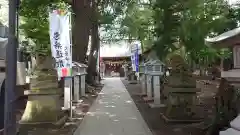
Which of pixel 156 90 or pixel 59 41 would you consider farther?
pixel 156 90

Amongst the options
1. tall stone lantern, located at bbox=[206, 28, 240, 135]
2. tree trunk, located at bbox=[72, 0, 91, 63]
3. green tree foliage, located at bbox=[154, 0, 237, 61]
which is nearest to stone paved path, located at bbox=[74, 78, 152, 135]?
tall stone lantern, located at bbox=[206, 28, 240, 135]

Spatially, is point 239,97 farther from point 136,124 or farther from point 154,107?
point 154,107

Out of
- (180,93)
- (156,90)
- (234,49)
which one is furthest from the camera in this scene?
(156,90)

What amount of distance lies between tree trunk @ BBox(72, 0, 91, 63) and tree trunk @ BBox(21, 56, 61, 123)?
21.7 feet

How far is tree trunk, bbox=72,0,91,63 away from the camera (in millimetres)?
15373

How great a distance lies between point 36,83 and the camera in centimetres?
898

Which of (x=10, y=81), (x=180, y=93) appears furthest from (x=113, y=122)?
(x=10, y=81)

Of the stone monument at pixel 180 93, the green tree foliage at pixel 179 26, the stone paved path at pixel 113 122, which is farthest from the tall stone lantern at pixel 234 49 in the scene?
the stone monument at pixel 180 93

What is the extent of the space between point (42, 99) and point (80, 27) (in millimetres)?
7822

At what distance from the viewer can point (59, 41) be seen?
28.4ft

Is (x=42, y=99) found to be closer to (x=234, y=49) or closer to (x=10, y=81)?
(x=10, y=81)

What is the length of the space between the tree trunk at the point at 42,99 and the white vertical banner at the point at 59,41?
56 cm

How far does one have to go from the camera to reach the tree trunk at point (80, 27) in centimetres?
1537

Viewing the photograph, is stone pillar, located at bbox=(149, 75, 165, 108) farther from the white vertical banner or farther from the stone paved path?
the white vertical banner
